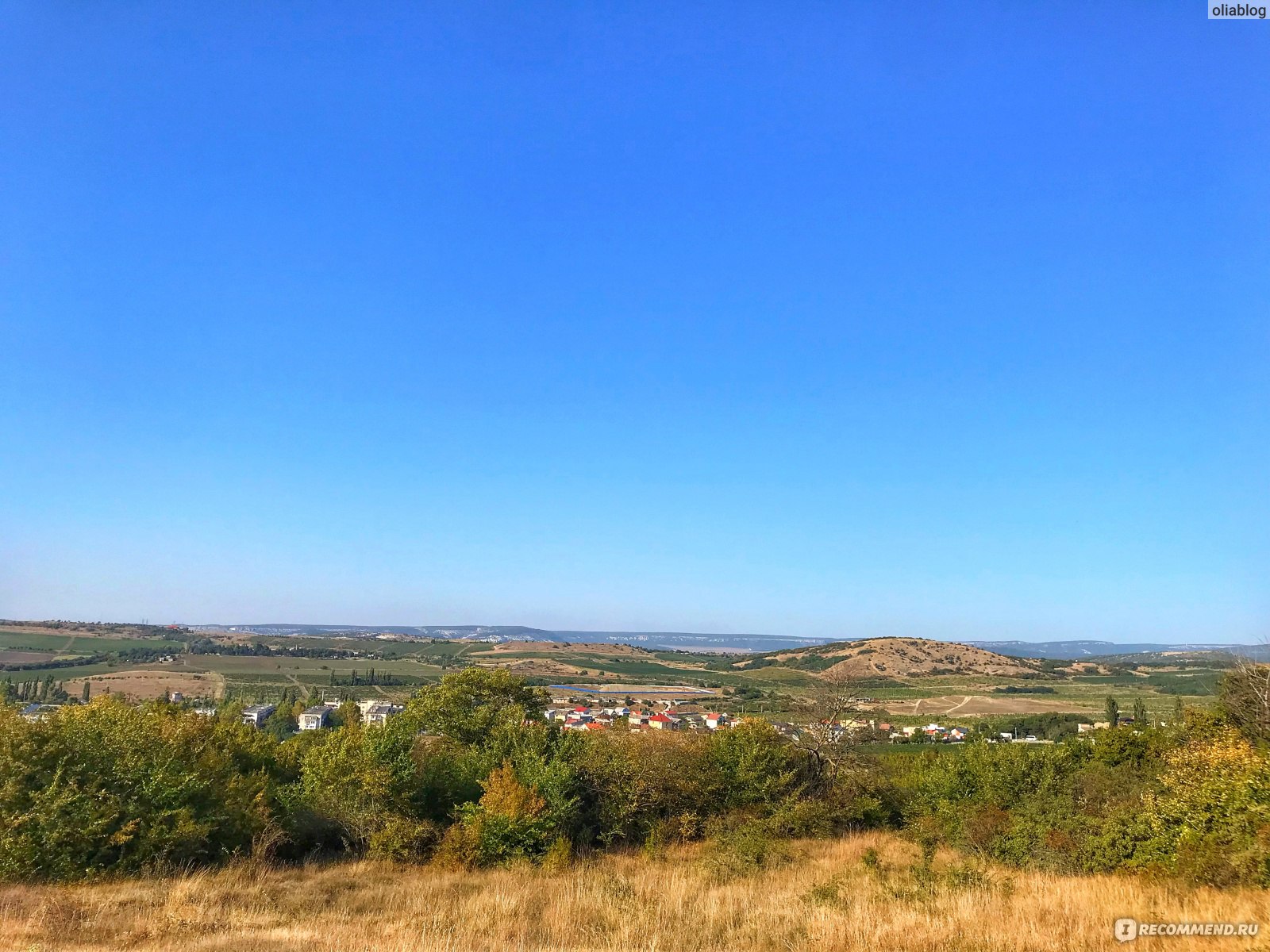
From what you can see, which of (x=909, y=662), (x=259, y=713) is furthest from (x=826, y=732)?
(x=909, y=662)

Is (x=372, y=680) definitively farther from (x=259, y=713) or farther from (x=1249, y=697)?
(x=1249, y=697)

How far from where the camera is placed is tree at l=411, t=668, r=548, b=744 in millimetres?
39594

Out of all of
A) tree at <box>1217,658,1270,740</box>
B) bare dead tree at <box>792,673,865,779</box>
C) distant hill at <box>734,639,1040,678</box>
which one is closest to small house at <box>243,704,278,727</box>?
bare dead tree at <box>792,673,865,779</box>

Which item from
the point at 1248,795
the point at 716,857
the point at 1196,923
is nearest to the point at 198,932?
the point at 1196,923

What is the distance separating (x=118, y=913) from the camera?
12.8 meters

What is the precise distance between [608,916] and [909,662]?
183 meters

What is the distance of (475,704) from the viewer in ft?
144

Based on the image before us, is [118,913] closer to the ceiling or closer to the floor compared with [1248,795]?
closer to the floor

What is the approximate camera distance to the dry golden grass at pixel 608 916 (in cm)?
978

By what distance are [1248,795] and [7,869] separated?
91.3 feet

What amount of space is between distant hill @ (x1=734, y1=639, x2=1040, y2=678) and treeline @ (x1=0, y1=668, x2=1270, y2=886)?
131 metres

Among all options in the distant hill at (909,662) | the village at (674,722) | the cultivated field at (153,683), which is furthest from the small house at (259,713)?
the distant hill at (909,662)

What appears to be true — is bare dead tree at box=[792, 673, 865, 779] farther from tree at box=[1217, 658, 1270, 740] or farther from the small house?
the small house

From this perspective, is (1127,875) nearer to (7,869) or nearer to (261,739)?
(7,869)
